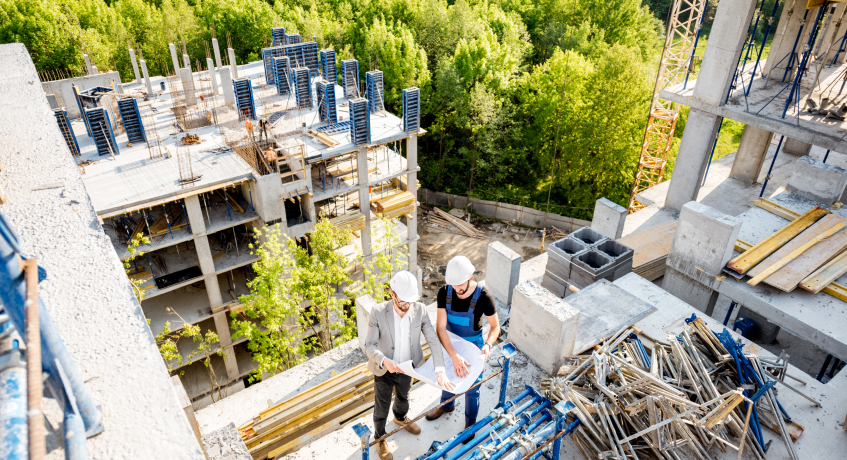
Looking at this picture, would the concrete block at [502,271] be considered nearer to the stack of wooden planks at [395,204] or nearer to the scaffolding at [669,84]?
the stack of wooden planks at [395,204]

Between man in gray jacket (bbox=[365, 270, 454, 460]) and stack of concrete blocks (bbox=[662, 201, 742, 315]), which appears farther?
stack of concrete blocks (bbox=[662, 201, 742, 315])

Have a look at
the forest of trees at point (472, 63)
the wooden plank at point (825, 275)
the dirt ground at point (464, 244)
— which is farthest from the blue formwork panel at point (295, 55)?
the wooden plank at point (825, 275)

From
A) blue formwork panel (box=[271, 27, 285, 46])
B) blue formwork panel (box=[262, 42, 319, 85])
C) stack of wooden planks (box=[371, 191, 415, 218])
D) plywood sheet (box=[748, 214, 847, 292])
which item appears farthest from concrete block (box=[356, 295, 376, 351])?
blue formwork panel (box=[271, 27, 285, 46])

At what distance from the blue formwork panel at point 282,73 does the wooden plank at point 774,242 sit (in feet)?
70.1

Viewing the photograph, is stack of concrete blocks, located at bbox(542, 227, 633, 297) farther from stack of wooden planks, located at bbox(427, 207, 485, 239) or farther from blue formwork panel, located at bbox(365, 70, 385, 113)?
stack of wooden planks, located at bbox(427, 207, 485, 239)

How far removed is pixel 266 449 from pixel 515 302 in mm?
5112

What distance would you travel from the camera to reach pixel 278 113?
24.9 meters

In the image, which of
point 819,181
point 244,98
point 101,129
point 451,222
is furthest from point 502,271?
point 451,222

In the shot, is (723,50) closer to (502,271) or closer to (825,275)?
(825,275)

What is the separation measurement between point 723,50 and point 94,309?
63.2 ft

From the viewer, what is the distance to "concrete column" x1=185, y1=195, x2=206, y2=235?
61.4 feet

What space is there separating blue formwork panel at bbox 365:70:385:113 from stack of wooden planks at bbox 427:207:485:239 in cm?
1197

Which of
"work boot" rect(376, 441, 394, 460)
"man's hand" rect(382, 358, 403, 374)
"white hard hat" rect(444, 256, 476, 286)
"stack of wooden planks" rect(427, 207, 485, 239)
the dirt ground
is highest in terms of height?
"white hard hat" rect(444, 256, 476, 286)

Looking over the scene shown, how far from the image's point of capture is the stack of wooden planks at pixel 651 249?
605 inches
